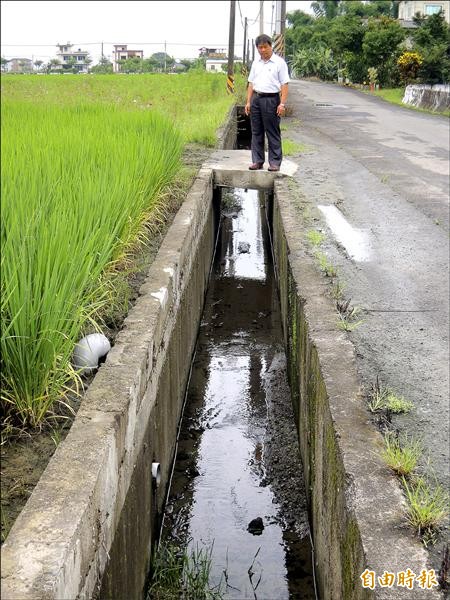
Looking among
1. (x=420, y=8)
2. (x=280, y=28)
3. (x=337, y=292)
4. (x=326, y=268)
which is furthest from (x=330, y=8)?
(x=337, y=292)

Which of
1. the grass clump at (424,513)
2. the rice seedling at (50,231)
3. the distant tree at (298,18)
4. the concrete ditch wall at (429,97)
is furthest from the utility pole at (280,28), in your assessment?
the distant tree at (298,18)

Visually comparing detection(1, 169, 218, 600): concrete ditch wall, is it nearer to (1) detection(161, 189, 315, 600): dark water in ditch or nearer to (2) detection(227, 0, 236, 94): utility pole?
(1) detection(161, 189, 315, 600): dark water in ditch

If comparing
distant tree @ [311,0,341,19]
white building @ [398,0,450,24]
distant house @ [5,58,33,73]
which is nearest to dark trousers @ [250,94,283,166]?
distant house @ [5,58,33,73]

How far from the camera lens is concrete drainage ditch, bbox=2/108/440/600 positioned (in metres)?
2.01

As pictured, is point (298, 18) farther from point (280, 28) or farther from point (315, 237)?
point (315, 237)

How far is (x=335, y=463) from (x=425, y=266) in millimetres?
3454

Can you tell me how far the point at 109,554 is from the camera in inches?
96.9

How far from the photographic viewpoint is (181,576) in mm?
3455

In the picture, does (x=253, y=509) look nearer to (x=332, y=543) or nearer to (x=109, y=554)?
(x=332, y=543)

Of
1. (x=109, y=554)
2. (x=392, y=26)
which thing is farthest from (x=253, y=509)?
(x=392, y=26)

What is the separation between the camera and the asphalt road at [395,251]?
12.6ft

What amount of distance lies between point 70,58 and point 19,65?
27 centimetres

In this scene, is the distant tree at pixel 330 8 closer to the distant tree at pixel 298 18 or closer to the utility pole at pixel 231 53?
the distant tree at pixel 298 18

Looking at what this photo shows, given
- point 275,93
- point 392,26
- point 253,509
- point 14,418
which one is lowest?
point 253,509
